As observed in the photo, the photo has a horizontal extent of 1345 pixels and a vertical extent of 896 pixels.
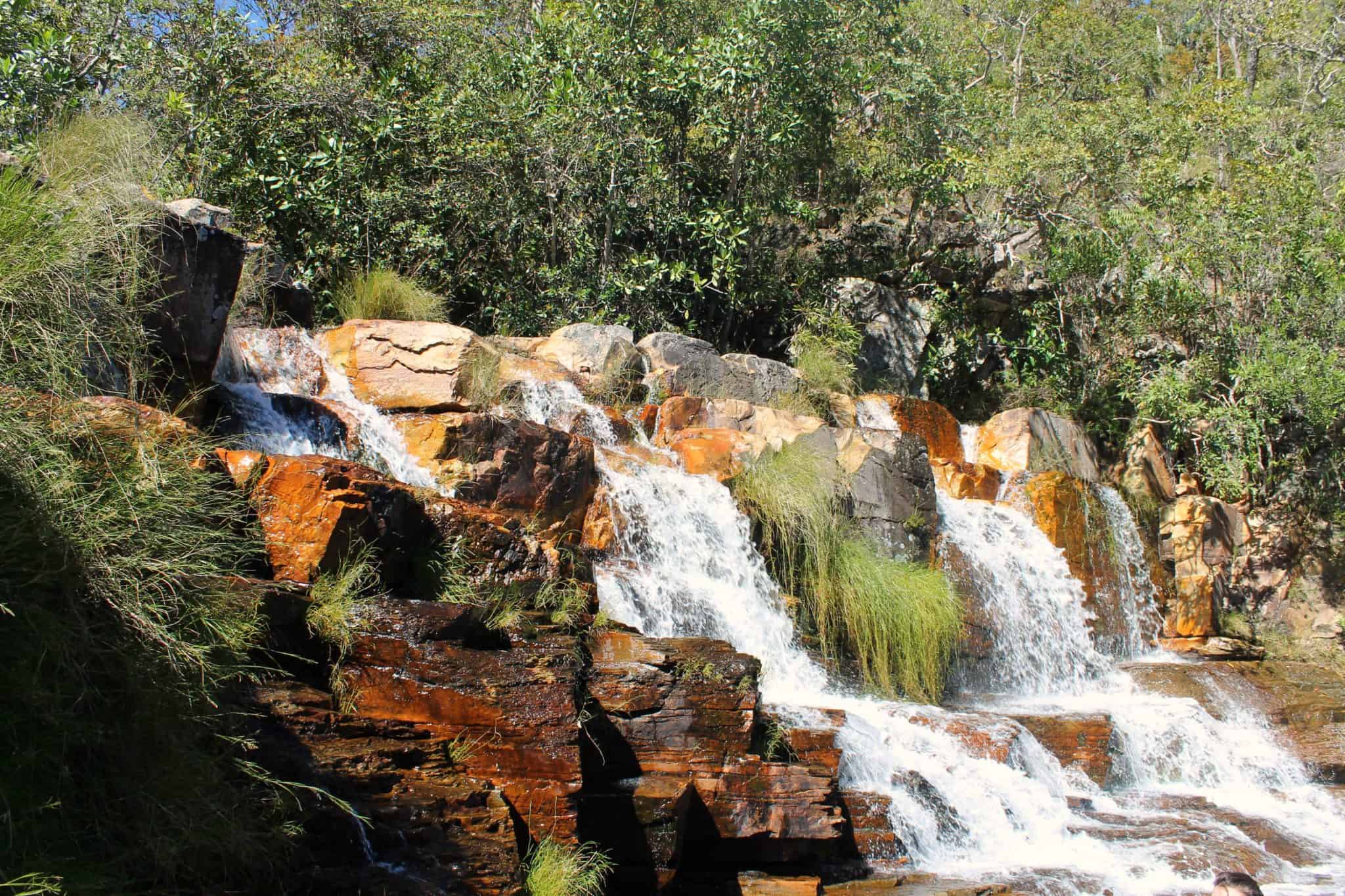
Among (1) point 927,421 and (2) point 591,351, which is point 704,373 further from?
(1) point 927,421

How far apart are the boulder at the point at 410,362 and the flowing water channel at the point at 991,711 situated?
27 cm

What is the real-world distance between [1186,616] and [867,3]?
995 cm

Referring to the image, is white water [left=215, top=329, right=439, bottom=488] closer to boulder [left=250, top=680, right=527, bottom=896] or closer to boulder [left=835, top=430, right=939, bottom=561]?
boulder [left=250, top=680, right=527, bottom=896]

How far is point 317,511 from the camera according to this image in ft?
17.3

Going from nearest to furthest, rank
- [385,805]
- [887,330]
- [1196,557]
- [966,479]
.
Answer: [385,805] → [966,479] → [1196,557] → [887,330]

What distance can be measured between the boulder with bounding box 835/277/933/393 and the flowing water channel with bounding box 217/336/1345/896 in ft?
17.0

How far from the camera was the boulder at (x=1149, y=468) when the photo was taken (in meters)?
14.7

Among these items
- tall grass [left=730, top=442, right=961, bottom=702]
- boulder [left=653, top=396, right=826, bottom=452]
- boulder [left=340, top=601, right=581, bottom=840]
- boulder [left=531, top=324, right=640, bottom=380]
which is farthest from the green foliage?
boulder [left=531, top=324, right=640, bottom=380]

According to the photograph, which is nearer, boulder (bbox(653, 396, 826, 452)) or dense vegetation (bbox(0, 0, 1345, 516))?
boulder (bbox(653, 396, 826, 452))

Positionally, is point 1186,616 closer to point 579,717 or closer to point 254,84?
point 579,717

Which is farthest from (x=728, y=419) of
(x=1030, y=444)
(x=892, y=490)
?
(x=1030, y=444)

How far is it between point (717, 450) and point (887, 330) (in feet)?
26.5

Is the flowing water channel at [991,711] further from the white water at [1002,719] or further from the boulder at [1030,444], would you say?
the boulder at [1030,444]

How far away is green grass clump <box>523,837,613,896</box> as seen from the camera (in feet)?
13.8
